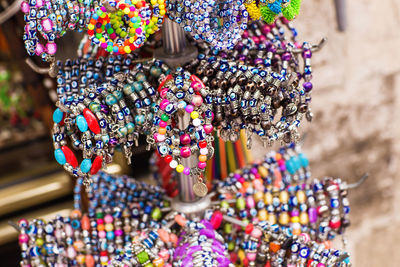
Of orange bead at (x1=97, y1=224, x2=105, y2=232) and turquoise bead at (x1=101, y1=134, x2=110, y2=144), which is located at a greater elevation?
turquoise bead at (x1=101, y1=134, x2=110, y2=144)

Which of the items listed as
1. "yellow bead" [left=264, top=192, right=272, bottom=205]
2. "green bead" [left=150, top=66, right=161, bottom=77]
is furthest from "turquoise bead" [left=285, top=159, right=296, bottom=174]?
"green bead" [left=150, top=66, right=161, bottom=77]

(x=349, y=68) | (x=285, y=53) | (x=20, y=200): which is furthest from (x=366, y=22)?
(x=20, y=200)

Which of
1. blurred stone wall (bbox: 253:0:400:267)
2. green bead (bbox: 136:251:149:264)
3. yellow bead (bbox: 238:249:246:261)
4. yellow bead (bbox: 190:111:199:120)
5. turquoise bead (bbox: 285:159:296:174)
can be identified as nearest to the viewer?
yellow bead (bbox: 190:111:199:120)

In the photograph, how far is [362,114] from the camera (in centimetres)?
128

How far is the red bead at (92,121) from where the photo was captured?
52cm

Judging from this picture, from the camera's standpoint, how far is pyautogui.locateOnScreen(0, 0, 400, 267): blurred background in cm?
118

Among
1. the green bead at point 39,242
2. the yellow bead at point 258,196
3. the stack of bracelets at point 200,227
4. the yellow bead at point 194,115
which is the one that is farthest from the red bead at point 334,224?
the green bead at point 39,242

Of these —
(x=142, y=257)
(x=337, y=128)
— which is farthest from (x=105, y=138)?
(x=337, y=128)

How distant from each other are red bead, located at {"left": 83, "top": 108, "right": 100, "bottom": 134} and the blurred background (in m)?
0.65

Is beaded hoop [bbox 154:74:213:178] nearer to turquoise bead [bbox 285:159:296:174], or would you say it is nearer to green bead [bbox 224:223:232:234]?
green bead [bbox 224:223:232:234]

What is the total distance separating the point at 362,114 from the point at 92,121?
942 mm

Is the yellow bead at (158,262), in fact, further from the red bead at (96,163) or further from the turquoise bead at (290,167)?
the turquoise bead at (290,167)

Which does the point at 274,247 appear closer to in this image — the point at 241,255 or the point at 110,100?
the point at 241,255

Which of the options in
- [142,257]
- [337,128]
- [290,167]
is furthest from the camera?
[337,128]
